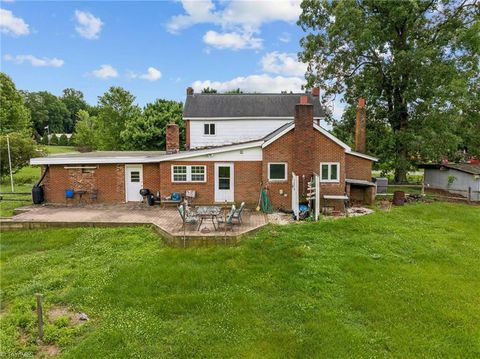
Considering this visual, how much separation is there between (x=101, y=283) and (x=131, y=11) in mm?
13001

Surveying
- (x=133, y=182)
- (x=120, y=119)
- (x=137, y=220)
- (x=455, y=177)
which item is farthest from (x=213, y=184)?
(x=120, y=119)

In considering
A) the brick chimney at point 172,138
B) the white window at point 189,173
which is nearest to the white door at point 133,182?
the white window at point 189,173

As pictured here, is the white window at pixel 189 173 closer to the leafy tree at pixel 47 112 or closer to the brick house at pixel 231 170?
the brick house at pixel 231 170

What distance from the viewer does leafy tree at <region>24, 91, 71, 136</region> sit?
274 feet

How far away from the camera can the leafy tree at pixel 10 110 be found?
41219 millimetres

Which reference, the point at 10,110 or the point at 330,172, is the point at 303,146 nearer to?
the point at 330,172

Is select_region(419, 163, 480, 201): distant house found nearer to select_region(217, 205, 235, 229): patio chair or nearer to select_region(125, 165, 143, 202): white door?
select_region(217, 205, 235, 229): patio chair

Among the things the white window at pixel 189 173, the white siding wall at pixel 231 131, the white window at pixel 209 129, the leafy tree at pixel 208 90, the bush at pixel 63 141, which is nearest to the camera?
the white window at pixel 189 173

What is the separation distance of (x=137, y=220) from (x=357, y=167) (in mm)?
12731

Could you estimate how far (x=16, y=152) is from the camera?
2598 cm

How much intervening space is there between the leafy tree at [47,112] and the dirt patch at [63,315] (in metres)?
88.6

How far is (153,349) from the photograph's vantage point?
251 inches

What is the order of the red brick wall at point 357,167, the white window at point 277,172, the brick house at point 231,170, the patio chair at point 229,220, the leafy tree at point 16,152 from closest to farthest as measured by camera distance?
1. the patio chair at point 229,220
2. the brick house at point 231,170
3. the white window at point 277,172
4. the red brick wall at point 357,167
5. the leafy tree at point 16,152

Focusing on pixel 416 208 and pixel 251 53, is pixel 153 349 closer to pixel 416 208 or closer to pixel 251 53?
pixel 416 208
